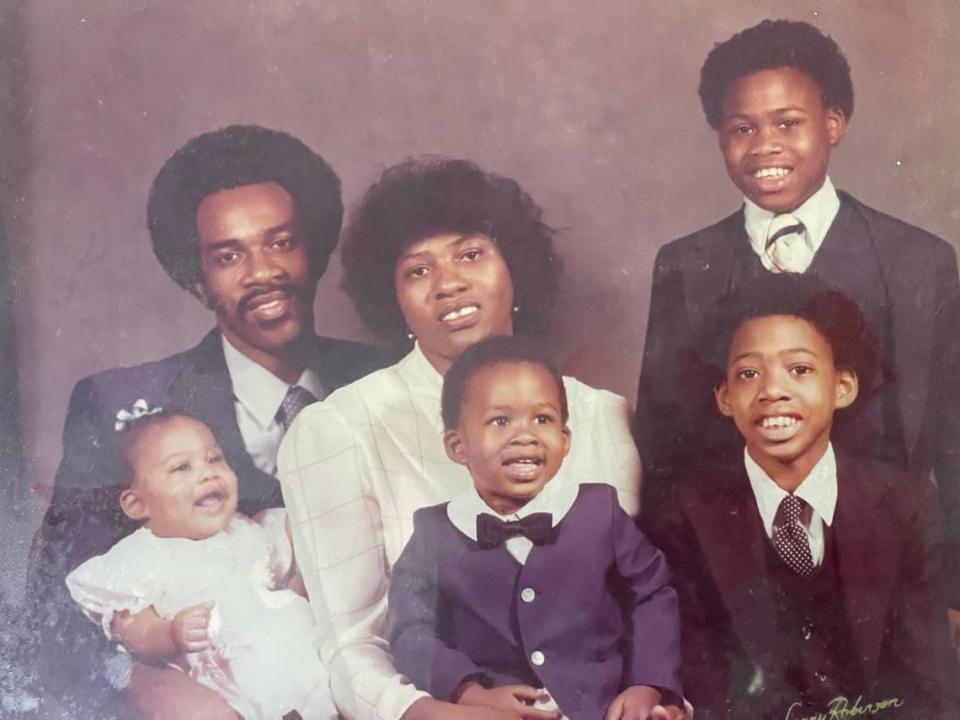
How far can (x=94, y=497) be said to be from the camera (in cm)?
326

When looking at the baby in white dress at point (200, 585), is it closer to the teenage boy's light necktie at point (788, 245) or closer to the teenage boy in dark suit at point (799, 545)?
the teenage boy in dark suit at point (799, 545)

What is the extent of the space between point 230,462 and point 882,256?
207 cm

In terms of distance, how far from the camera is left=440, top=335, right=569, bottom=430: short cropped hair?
340 centimetres

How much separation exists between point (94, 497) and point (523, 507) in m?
1.18

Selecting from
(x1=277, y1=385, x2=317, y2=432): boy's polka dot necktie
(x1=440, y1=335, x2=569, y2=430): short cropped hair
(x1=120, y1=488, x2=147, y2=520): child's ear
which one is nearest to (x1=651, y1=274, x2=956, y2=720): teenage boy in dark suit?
(x1=440, y1=335, x2=569, y2=430): short cropped hair

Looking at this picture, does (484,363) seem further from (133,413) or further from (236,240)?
(133,413)

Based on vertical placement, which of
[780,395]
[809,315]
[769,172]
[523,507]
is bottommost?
[523,507]

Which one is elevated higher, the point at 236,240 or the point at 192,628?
the point at 236,240

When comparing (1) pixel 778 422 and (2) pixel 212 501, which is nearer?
(2) pixel 212 501

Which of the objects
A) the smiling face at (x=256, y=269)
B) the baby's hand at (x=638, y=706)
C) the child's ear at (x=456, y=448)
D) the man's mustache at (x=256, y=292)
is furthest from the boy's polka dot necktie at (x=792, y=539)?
the man's mustache at (x=256, y=292)

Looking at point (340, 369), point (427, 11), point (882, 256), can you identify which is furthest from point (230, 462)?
point (882, 256)

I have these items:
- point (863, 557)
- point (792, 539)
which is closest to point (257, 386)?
point (792, 539)
